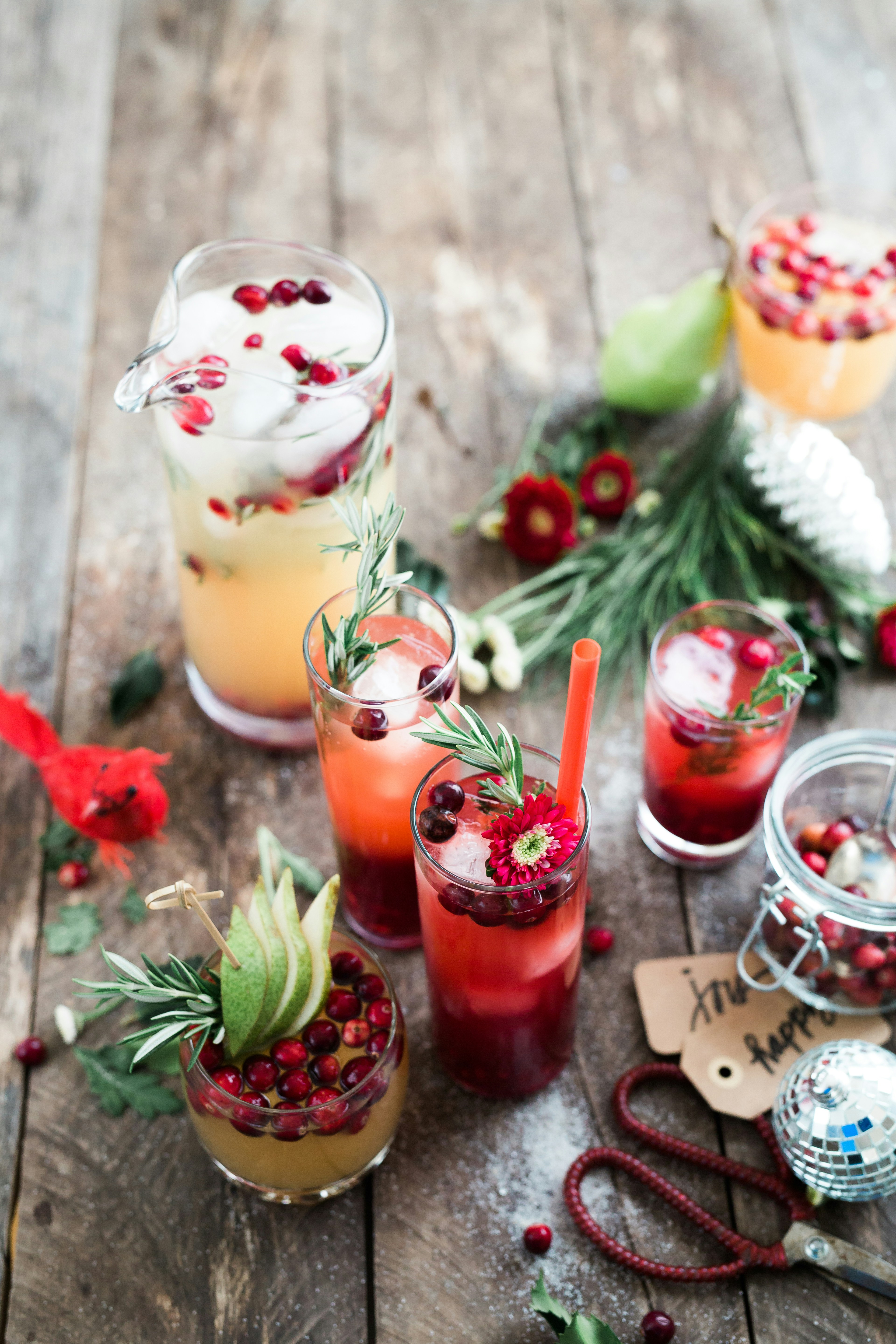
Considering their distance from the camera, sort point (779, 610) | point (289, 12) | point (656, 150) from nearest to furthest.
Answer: point (779, 610) → point (656, 150) → point (289, 12)

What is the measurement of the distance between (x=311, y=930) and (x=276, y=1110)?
0.14 meters

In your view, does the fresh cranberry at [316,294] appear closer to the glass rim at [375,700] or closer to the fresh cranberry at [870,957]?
the glass rim at [375,700]

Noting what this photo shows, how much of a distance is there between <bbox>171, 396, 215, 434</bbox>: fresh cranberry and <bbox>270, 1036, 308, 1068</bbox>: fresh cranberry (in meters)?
0.51

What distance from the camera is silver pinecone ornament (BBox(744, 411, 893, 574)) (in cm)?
131

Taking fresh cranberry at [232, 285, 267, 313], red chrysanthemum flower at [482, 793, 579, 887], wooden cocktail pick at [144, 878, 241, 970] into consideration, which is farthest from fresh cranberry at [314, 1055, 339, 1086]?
fresh cranberry at [232, 285, 267, 313]

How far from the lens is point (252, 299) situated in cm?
108

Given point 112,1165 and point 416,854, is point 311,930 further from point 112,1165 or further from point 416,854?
point 112,1165

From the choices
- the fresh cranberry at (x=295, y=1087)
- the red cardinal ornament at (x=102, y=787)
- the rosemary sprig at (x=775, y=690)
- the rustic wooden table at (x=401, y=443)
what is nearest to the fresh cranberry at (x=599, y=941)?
the rustic wooden table at (x=401, y=443)

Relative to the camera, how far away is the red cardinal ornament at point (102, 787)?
3.82 feet

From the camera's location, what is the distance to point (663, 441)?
1527 millimetres

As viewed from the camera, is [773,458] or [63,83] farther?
[63,83]

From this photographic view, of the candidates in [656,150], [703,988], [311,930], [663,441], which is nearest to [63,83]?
[656,150]

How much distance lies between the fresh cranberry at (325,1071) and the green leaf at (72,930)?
33 centimetres

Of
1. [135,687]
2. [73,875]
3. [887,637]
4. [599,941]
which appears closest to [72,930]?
[73,875]
